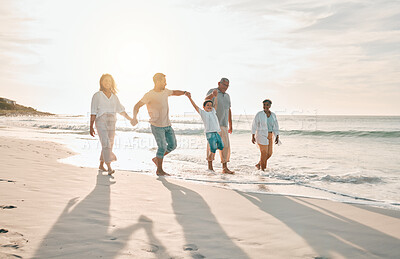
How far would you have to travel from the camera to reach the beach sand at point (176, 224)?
2340 mm

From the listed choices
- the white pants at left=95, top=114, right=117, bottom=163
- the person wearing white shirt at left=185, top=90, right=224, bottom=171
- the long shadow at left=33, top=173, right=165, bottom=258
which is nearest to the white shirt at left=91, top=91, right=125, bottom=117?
the white pants at left=95, top=114, right=117, bottom=163

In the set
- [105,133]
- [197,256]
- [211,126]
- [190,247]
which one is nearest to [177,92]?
[211,126]

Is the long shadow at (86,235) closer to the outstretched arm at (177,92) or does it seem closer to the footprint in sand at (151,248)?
the footprint in sand at (151,248)

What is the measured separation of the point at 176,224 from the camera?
302 cm

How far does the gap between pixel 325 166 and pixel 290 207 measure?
5402 millimetres

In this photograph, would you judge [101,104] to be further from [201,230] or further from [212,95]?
[201,230]

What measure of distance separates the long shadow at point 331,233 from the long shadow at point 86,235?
1.40 metres

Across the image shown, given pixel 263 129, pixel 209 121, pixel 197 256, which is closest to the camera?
pixel 197 256

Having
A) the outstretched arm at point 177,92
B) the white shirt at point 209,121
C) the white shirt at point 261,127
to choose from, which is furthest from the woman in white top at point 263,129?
the outstretched arm at point 177,92

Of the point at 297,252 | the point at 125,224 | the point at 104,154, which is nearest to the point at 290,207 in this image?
the point at 297,252

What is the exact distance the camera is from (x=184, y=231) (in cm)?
282

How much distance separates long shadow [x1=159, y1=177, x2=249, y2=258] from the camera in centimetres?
236

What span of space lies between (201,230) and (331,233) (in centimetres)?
126

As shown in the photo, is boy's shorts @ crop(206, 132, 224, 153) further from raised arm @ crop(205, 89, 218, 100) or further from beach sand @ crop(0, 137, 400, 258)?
beach sand @ crop(0, 137, 400, 258)
